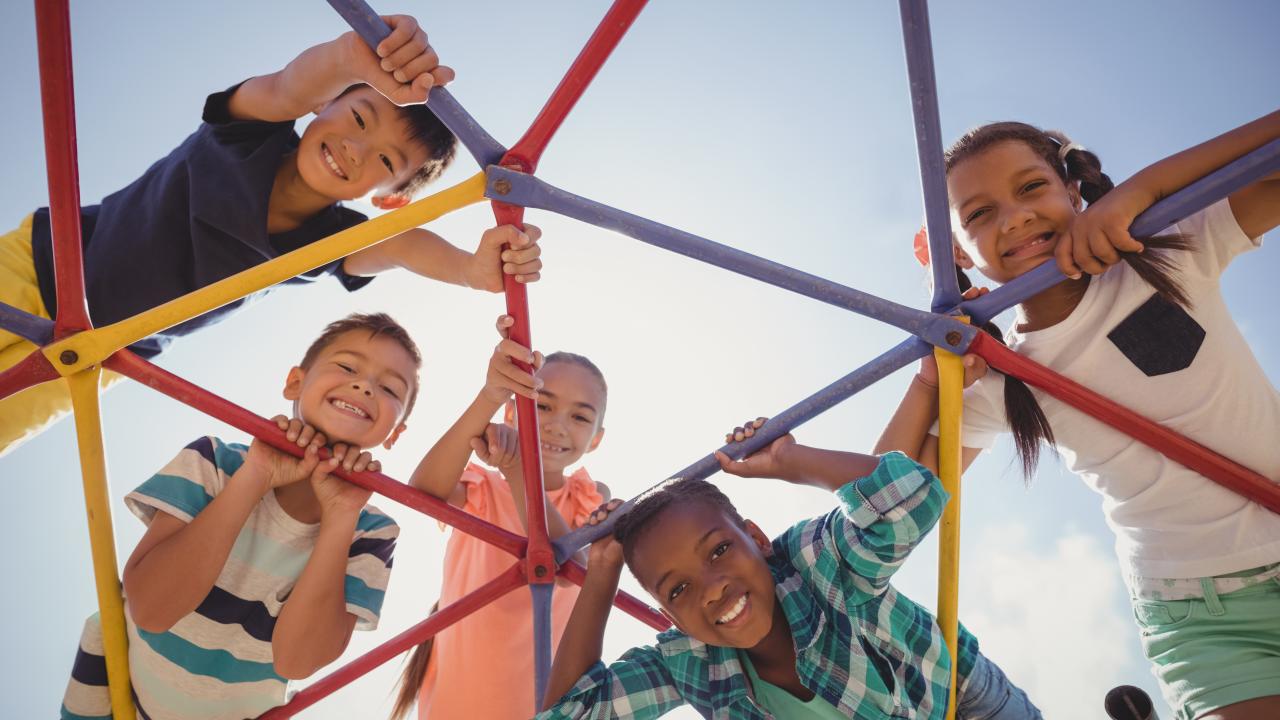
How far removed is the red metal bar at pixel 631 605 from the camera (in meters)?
1.89

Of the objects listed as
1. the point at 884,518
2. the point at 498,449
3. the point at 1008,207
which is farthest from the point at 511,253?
the point at 1008,207

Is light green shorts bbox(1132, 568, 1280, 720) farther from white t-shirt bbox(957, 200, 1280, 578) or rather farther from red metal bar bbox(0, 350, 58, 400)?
red metal bar bbox(0, 350, 58, 400)

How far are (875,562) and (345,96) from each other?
5.22ft

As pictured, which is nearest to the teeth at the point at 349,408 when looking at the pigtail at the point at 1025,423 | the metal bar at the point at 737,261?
the metal bar at the point at 737,261

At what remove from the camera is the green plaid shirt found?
1.34 m

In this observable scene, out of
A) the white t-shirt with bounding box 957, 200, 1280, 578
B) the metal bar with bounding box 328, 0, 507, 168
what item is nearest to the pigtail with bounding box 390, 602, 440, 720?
the metal bar with bounding box 328, 0, 507, 168

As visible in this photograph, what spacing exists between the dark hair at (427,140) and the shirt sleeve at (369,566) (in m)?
0.89

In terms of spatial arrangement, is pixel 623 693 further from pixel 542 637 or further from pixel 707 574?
pixel 542 637

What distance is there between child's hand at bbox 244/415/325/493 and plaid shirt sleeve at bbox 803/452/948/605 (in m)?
1.05

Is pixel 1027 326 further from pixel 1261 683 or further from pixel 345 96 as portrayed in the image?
pixel 345 96

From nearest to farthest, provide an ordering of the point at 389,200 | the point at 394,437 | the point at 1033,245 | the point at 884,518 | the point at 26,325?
1. the point at 884,518
2. the point at 26,325
3. the point at 1033,245
4. the point at 394,437
5. the point at 389,200

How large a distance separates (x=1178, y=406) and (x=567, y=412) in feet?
5.03

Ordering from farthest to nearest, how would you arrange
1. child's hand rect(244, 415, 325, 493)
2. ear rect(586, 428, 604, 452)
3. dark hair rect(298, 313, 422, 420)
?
ear rect(586, 428, 604, 452)
dark hair rect(298, 313, 422, 420)
child's hand rect(244, 415, 325, 493)

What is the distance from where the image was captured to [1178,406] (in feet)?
4.95
